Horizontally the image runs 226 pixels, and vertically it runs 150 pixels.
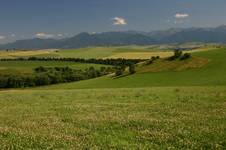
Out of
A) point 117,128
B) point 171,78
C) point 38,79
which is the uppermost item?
point 117,128

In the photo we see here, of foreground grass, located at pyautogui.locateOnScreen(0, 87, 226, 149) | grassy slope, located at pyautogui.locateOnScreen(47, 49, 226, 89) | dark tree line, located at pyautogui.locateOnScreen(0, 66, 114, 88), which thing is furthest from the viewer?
dark tree line, located at pyautogui.locateOnScreen(0, 66, 114, 88)

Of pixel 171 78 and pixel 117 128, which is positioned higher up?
pixel 117 128

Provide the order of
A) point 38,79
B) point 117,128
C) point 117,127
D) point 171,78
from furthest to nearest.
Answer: point 38,79
point 171,78
point 117,127
point 117,128

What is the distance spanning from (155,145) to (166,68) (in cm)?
10269

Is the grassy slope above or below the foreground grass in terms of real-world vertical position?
below

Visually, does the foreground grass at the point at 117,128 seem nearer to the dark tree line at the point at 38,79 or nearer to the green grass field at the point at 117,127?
the green grass field at the point at 117,127

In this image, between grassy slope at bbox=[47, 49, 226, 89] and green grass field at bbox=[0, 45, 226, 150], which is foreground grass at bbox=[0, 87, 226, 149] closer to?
green grass field at bbox=[0, 45, 226, 150]

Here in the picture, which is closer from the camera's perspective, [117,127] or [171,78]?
[117,127]

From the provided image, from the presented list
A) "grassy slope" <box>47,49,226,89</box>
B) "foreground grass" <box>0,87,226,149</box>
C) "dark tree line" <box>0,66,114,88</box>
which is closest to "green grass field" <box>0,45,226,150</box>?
"foreground grass" <box>0,87,226,149</box>

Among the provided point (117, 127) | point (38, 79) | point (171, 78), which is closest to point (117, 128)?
point (117, 127)

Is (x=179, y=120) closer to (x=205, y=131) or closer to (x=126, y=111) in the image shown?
(x=205, y=131)

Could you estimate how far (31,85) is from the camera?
134 metres

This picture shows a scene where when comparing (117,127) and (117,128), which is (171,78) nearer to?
(117,127)

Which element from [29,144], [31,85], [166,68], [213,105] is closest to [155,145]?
[29,144]
